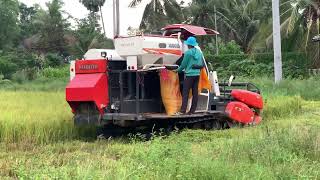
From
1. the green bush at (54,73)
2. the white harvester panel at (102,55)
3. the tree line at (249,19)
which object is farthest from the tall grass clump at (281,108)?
the green bush at (54,73)

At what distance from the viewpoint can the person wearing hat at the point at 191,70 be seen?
10.2m

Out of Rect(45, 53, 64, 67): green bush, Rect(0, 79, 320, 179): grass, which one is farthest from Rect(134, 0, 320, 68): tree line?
Rect(0, 79, 320, 179): grass

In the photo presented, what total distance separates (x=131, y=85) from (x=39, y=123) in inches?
72.8

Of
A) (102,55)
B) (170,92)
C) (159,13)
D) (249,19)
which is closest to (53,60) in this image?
(159,13)

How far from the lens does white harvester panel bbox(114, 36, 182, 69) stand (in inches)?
388

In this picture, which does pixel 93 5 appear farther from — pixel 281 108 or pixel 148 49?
pixel 148 49

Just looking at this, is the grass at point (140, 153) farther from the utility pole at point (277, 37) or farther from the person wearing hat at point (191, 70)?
the utility pole at point (277, 37)

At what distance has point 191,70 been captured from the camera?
33.4 feet

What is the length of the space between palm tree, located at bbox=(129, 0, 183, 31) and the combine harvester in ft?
91.0

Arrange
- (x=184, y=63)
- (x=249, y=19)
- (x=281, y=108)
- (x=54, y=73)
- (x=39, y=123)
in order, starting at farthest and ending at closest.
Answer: (x=249, y=19) → (x=54, y=73) → (x=281, y=108) → (x=184, y=63) → (x=39, y=123)

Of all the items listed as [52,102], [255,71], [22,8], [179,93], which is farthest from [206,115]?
[22,8]

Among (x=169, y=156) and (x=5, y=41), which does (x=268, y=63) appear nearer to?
(x=169, y=156)

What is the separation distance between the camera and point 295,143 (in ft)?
22.9

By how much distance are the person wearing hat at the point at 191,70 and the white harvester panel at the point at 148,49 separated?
12.5 inches
